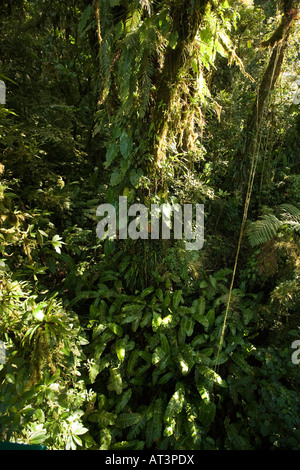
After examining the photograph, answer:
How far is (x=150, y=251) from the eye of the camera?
2.92 metres

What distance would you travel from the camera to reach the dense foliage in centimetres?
204

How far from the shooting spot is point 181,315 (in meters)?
2.82

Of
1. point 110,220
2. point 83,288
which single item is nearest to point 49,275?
point 83,288

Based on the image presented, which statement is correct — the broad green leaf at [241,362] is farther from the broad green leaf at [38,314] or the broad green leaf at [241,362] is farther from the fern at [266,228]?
the broad green leaf at [38,314]

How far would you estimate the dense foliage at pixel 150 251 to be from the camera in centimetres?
204

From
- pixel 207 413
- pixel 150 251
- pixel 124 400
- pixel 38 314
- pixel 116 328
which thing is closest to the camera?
pixel 38 314

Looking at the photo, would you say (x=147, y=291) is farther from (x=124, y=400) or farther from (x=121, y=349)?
(x=124, y=400)

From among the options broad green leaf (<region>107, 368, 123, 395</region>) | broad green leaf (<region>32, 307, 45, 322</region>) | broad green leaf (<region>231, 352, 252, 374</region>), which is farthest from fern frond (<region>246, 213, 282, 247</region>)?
broad green leaf (<region>32, 307, 45, 322</region>)

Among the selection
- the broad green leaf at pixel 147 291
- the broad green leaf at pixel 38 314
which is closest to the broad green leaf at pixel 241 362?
the broad green leaf at pixel 147 291

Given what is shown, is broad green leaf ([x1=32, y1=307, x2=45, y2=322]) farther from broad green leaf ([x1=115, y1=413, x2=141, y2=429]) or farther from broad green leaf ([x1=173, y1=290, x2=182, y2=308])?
broad green leaf ([x1=173, y1=290, x2=182, y2=308])

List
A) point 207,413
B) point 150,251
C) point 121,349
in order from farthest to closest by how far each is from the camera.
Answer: point 150,251 → point 121,349 → point 207,413

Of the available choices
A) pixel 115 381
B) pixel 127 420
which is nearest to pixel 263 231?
pixel 115 381

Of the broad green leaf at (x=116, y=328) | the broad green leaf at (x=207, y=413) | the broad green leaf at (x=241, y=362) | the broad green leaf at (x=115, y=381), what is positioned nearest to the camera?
the broad green leaf at (x=207, y=413)
